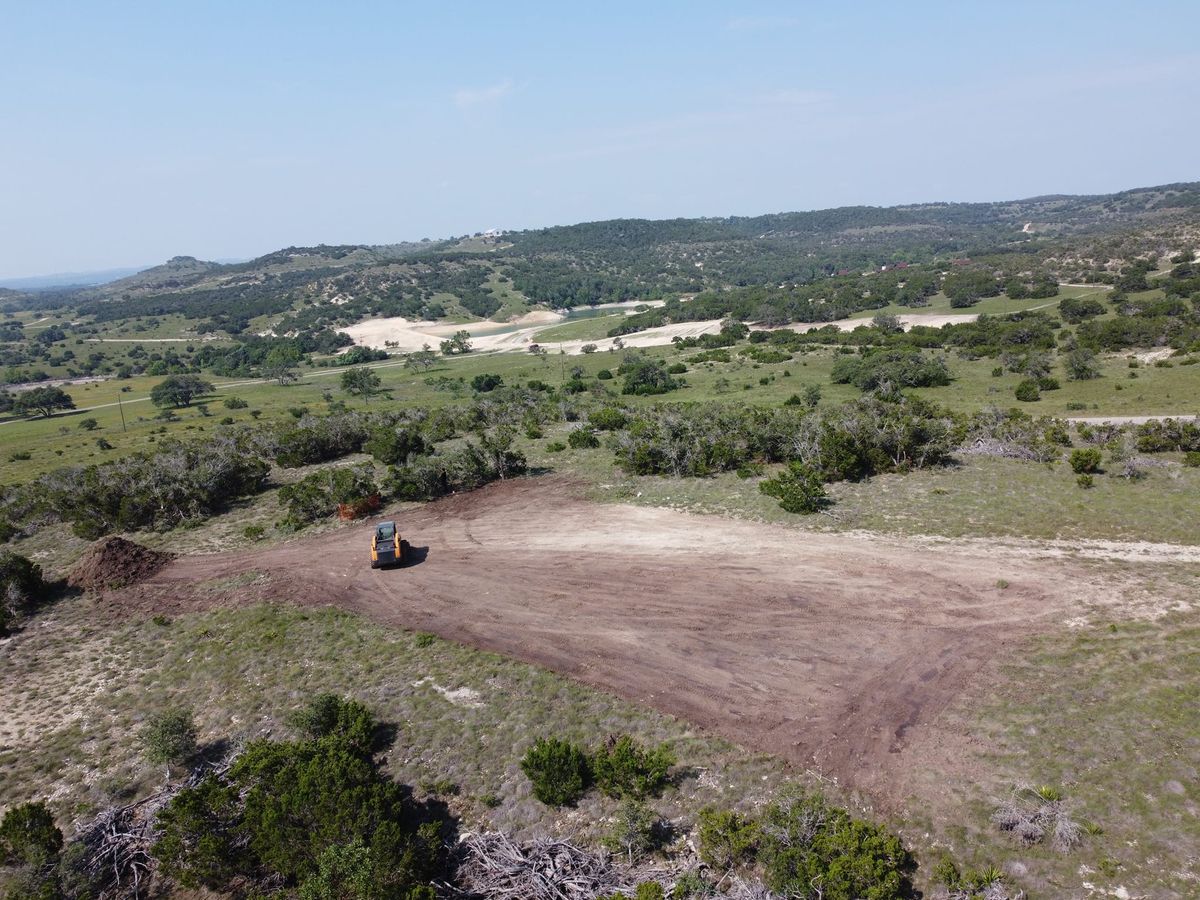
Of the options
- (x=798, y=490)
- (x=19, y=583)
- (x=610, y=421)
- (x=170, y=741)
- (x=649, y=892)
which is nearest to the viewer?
(x=649, y=892)

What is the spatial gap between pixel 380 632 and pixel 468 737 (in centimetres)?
688

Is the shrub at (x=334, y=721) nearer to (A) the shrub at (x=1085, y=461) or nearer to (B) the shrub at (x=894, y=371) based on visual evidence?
(A) the shrub at (x=1085, y=461)

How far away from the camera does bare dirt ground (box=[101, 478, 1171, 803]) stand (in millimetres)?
16094

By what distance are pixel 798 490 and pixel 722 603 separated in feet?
29.6

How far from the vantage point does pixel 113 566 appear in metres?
26.8

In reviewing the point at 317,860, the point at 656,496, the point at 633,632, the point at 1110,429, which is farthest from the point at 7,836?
the point at 1110,429

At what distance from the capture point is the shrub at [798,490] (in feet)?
92.9

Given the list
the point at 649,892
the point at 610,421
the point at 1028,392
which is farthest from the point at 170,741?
the point at 1028,392

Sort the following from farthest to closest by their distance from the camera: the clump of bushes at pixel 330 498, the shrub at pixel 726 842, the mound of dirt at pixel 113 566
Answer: the clump of bushes at pixel 330 498
the mound of dirt at pixel 113 566
the shrub at pixel 726 842

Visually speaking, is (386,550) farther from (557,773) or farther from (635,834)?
(635,834)

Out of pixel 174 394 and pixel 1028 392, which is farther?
pixel 174 394

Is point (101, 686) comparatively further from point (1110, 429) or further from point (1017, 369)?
point (1017, 369)

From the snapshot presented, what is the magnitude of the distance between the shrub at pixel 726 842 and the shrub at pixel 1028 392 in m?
57.2

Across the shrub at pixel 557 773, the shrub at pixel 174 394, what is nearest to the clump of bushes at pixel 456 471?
the shrub at pixel 557 773
